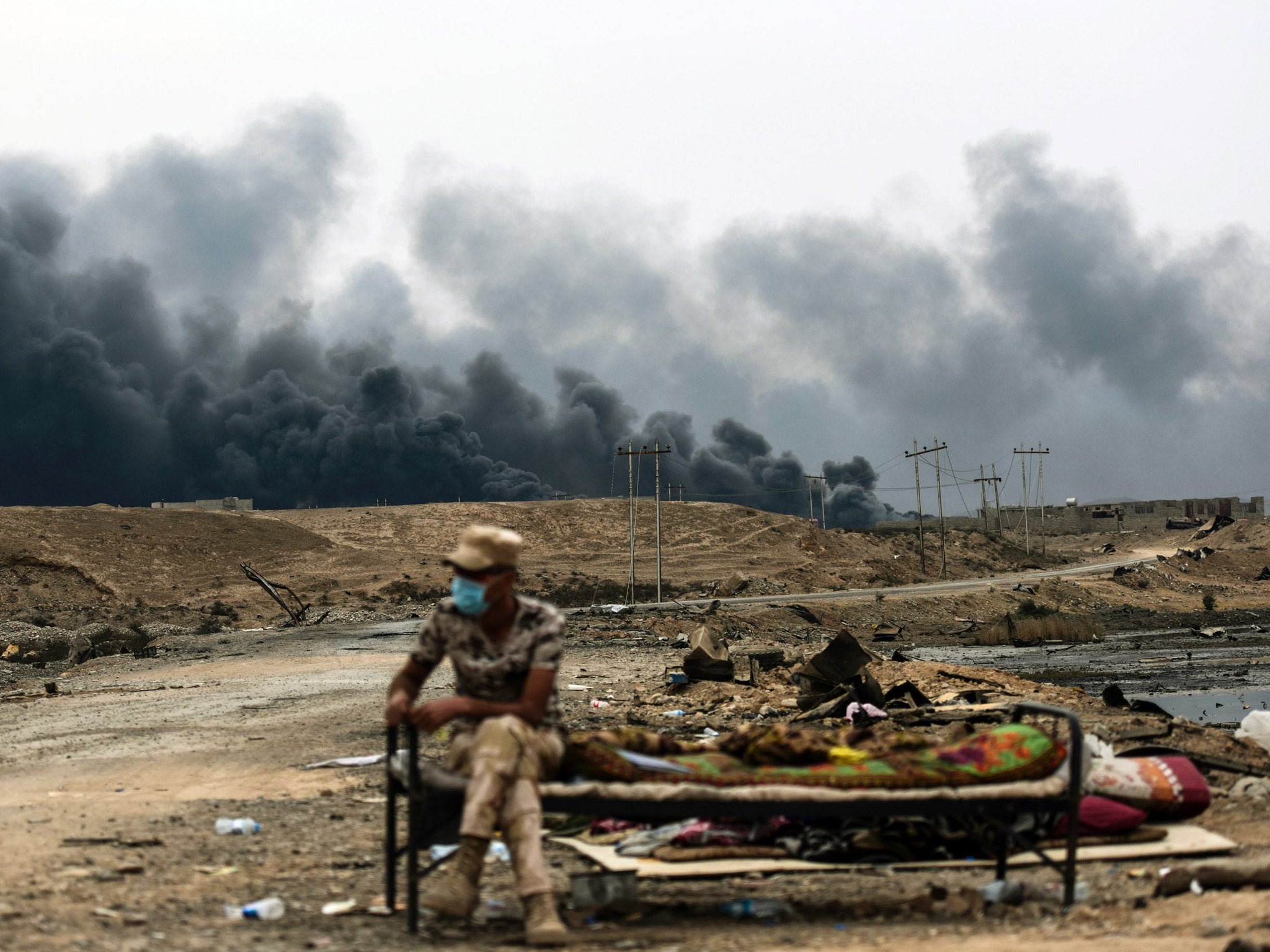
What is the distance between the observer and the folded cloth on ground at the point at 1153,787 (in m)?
6.90

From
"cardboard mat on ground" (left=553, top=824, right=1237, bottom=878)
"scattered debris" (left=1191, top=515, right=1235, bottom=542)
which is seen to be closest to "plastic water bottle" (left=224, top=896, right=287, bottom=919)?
"cardboard mat on ground" (left=553, top=824, right=1237, bottom=878)

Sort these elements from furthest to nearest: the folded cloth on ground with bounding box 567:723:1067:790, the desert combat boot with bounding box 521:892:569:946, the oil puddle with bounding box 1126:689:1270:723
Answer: the oil puddle with bounding box 1126:689:1270:723 → the folded cloth on ground with bounding box 567:723:1067:790 → the desert combat boot with bounding box 521:892:569:946

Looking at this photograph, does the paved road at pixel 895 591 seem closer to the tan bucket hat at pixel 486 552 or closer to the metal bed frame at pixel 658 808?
the metal bed frame at pixel 658 808

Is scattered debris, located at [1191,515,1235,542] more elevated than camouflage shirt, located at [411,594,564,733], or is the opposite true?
scattered debris, located at [1191,515,1235,542]

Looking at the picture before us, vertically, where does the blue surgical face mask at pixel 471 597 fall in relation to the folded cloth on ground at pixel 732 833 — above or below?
above

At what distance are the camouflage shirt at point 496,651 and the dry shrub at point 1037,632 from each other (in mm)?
29922

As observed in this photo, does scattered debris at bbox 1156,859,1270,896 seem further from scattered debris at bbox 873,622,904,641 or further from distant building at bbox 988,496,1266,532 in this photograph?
distant building at bbox 988,496,1266,532

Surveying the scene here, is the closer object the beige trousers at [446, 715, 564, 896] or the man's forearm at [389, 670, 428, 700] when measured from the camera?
the beige trousers at [446, 715, 564, 896]

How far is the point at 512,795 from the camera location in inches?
205

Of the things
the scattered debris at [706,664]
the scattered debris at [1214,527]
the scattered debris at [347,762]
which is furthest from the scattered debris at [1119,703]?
the scattered debris at [1214,527]

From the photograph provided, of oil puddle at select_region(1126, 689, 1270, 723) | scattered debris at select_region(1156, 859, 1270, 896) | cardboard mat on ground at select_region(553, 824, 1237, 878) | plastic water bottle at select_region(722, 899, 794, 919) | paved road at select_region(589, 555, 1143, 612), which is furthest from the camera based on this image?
paved road at select_region(589, 555, 1143, 612)

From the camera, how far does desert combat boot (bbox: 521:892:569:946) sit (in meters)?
4.98

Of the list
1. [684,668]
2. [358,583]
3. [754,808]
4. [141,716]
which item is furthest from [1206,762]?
[358,583]

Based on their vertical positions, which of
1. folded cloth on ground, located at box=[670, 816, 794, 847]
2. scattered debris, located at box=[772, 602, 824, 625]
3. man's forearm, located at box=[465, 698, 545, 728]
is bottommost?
scattered debris, located at box=[772, 602, 824, 625]
